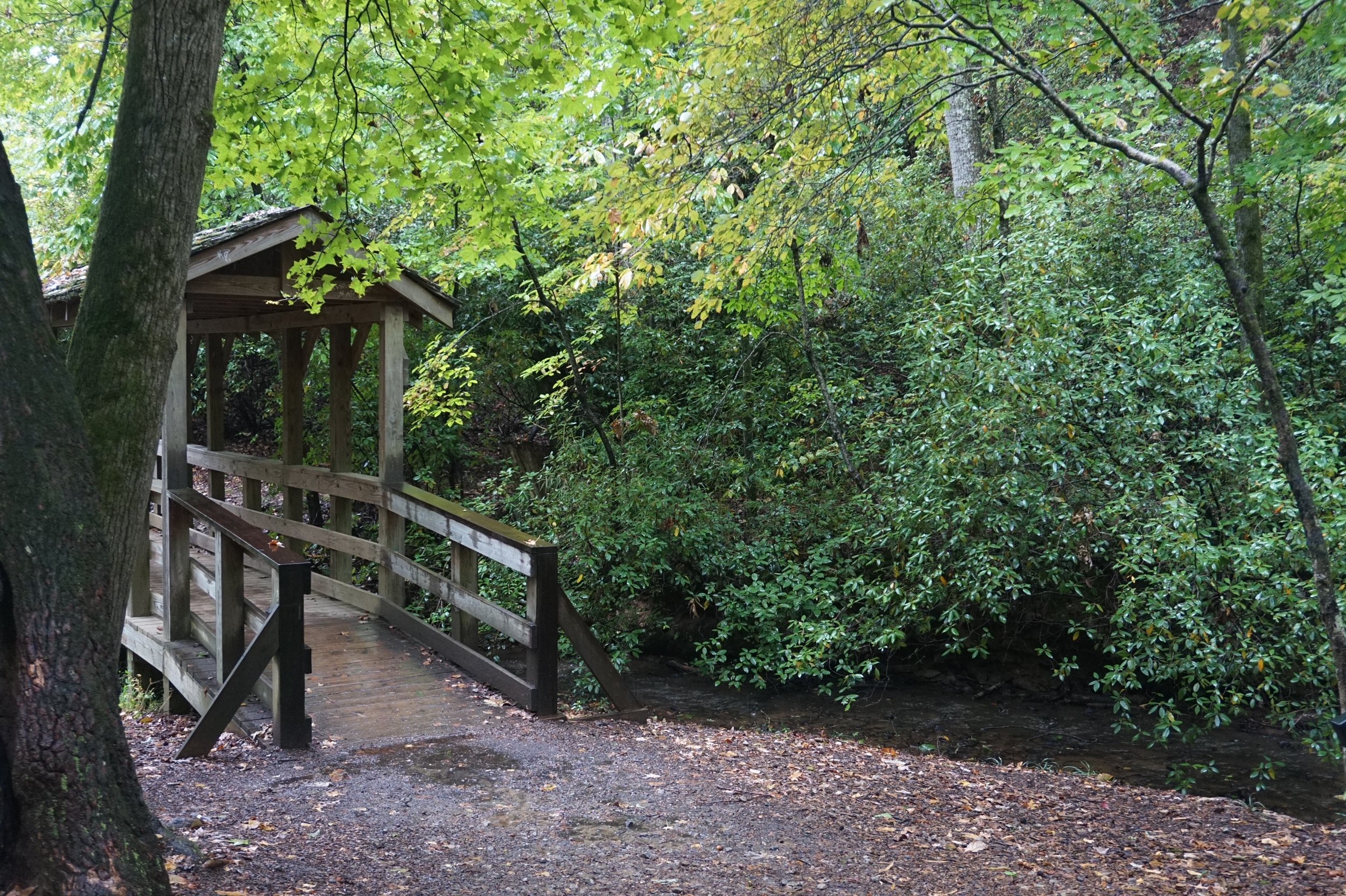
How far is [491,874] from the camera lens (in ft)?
12.8

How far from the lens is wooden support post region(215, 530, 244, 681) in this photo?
592cm

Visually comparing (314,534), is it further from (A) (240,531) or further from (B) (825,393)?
(B) (825,393)

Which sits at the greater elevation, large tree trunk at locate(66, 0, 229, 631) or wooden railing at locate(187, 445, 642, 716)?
large tree trunk at locate(66, 0, 229, 631)

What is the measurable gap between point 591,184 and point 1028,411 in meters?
5.09

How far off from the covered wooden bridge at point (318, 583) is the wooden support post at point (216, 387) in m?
1.31

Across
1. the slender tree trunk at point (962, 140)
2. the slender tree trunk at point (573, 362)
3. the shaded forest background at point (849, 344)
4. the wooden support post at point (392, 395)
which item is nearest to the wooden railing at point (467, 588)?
the wooden support post at point (392, 395)

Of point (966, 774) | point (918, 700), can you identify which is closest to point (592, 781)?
point (966, 774)

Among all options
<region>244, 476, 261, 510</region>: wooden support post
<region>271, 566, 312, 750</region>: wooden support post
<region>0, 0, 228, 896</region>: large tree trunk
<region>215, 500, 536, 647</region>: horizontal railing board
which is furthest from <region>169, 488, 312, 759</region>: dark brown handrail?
<region>244, 476, 261, 510</region>: wooden support post

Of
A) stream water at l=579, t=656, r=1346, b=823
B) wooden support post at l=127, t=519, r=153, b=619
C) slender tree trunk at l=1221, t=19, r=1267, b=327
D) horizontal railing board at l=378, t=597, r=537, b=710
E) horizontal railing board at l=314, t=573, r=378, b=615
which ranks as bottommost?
stream water at l=579, t=656, r=1346, b=823

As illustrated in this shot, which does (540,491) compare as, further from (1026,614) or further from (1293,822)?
(1293,822)

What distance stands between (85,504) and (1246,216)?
10098 mm

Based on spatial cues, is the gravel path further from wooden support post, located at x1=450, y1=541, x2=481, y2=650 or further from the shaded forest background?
Result: the shaded forest background

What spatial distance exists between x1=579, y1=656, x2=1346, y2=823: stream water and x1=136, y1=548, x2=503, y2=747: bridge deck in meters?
1.50

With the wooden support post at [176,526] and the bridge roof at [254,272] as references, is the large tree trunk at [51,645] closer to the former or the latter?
the bridge roof at [254,272]
